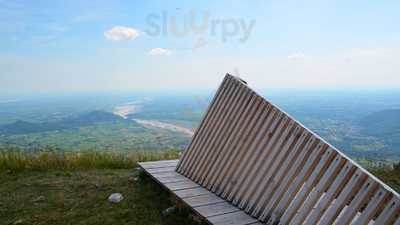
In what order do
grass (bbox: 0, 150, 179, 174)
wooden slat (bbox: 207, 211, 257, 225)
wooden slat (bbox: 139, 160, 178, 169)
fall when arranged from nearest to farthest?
wooden slat (bbox: 207, 211, 257, 225) < wooden slat (bbox: 139, 160, 178, 169) < grass (bbox: 0, 150, 179, 174)

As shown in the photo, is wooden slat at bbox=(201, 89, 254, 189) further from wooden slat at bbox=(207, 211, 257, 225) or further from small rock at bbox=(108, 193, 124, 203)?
small rock at bbox=(108, 193, 124, 203)

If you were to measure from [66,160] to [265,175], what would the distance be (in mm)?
5582

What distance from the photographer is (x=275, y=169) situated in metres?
3.64

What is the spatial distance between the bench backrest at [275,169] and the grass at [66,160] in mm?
2920

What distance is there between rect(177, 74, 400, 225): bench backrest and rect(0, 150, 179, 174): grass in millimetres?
2920

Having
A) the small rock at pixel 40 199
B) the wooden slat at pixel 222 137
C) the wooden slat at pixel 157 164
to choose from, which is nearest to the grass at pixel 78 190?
the small rock at pixel 40 199

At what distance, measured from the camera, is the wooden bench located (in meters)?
2.78

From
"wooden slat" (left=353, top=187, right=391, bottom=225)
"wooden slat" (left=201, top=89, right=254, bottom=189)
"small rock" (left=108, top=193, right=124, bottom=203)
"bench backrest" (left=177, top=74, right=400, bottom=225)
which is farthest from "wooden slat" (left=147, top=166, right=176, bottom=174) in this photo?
"wooden slat" (left=353, top=187, right=391, bottom=225)

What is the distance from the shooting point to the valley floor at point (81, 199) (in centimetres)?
443

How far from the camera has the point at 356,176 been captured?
275 cm

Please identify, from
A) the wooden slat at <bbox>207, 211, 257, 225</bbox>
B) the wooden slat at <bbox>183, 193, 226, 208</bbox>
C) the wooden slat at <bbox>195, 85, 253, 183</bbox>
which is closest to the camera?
the wooden slat at <bbox>207, 211, 257, 225</bbox>

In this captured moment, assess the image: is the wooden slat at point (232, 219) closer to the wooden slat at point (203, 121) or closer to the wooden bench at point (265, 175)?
the wooden bench at point (265, 175)

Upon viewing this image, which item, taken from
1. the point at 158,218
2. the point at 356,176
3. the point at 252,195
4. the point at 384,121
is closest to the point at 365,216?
the point at 356,176

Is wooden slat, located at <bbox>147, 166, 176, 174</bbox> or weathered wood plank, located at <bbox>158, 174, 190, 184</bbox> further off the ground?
weathered wood plank, located at <bbox>158, 174, 190, 184</bbox>
